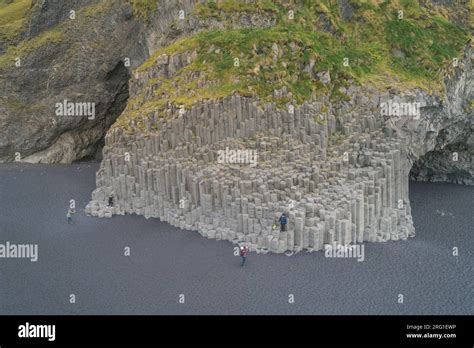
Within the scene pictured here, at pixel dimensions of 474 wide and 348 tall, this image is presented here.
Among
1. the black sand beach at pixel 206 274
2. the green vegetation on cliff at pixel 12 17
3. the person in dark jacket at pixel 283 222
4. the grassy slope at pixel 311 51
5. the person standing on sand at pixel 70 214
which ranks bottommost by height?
the black sand beach at pixel 206 274

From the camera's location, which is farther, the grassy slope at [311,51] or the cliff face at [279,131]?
the grassy slope at [311,51]

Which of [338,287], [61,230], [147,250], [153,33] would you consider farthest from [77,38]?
[338,287]

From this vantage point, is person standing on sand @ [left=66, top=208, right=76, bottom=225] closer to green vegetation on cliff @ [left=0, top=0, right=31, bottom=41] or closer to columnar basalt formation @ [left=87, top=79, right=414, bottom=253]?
columnar basalt formation @ [left=87, top=79, right=414, bottom=253]

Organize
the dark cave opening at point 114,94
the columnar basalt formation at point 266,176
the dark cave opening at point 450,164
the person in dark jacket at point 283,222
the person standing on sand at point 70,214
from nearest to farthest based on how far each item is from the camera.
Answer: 1. the person in dark jacket at point 283,222
2. the columnar basalt formation at point 266,176
3. the person standing on sand at point 70,214
4. the dark cave opening at point 450,164
5. the dark cave opening at point 114,94

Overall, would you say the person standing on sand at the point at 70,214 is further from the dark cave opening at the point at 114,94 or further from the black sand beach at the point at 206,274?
the dark cave opening at the point at 114,94

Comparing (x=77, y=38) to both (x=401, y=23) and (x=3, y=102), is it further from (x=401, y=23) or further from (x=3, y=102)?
(x=401, y=23)

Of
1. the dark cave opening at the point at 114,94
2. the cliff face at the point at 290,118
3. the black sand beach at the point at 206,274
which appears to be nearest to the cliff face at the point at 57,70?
the dark cave opening at the point at 114,94

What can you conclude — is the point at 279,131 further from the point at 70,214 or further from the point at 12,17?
the point at 12,17

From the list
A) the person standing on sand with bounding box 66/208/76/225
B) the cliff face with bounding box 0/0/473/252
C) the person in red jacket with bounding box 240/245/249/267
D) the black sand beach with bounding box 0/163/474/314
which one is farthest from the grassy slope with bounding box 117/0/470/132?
the person in red jacket with bounding box 240/245/249/267
